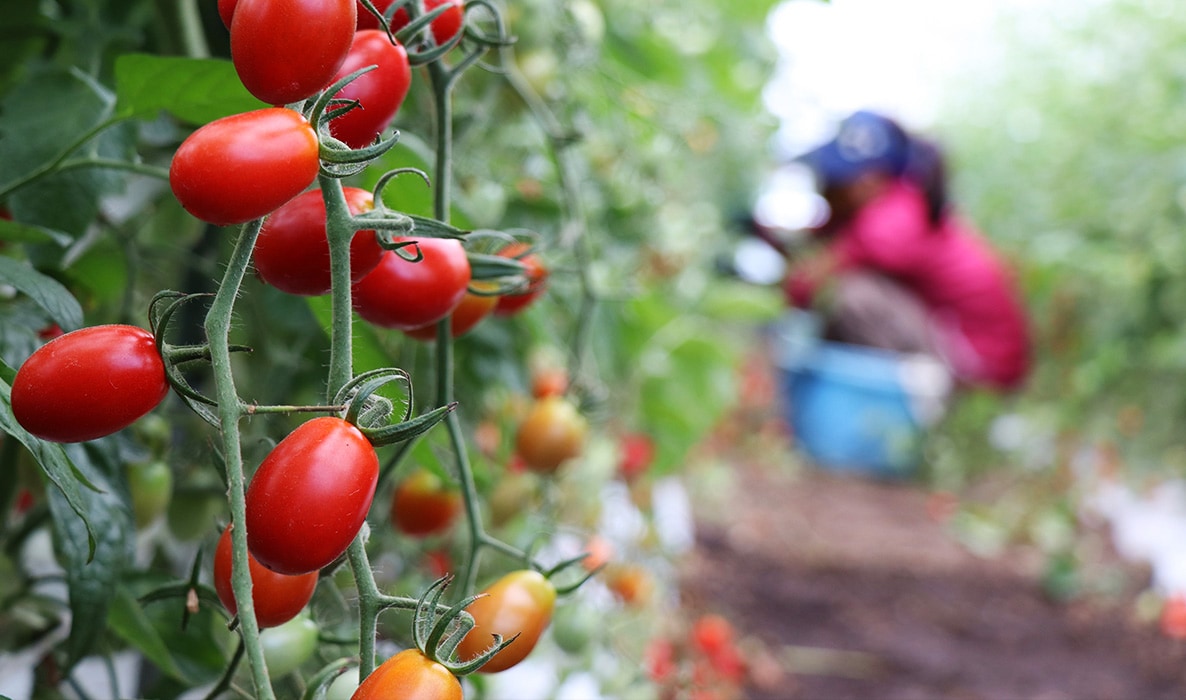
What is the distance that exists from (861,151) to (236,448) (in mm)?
3357

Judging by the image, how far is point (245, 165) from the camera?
0.21 metres

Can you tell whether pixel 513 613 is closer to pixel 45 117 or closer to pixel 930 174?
pixel 45 117

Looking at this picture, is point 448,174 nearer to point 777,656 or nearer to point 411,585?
point 411,585

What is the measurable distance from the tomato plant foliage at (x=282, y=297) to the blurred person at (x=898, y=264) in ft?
7.93

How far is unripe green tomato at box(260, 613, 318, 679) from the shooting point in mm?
303

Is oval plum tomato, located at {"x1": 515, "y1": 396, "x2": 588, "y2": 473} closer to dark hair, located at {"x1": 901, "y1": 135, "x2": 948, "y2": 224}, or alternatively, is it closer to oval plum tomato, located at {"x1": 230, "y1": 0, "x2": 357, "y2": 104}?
oval plum tomato, located at {"x1": 230, "y1": 0, "x2": 357, "y2": 104}

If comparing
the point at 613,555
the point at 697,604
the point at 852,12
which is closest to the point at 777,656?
the point at 697,604

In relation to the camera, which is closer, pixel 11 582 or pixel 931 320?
pixel 11 582

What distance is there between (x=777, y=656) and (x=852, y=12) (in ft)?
3.44

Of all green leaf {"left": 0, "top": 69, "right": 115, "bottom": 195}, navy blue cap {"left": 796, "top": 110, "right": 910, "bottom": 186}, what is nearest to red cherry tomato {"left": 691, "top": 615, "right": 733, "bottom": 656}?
green leaf {"left": 0, "top": 69, "right": 115, "bottom": 195}

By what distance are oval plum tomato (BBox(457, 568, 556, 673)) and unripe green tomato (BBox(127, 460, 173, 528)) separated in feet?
0.74

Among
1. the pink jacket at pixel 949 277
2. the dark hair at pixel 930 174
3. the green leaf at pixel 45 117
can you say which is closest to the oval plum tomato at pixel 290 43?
the green leaf at pixel 45 117

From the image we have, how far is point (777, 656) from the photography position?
5.41ft

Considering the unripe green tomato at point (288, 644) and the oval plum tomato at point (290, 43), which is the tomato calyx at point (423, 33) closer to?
the oval plum tomato at point (290, 43)
